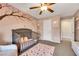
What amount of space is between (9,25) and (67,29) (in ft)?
3.11

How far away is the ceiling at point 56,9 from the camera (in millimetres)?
1773

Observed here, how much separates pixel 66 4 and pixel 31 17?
0.60 m

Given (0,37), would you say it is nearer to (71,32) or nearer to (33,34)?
(33,34)

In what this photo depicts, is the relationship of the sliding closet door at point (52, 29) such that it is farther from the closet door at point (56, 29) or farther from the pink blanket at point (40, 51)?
the pink blanket at point (40, 51)

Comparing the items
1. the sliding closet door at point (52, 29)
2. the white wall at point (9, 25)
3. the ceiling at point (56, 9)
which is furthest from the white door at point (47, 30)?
the white wall at point (9, 25)

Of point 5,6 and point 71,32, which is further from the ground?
point 5,6

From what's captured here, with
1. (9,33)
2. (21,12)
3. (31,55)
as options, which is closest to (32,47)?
(31,55)

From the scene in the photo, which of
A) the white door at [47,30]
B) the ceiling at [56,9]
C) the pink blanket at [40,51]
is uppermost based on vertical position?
the ceiling at [56,9]

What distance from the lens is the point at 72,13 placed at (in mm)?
1793

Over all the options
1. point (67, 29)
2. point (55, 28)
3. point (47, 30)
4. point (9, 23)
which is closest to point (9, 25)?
point (9, 23)

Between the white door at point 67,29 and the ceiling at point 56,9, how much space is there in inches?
4.5

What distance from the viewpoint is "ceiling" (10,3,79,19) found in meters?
1.77

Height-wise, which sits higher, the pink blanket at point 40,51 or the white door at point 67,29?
the white door at point 67,29

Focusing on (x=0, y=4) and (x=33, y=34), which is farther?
(x=33, y=34)
